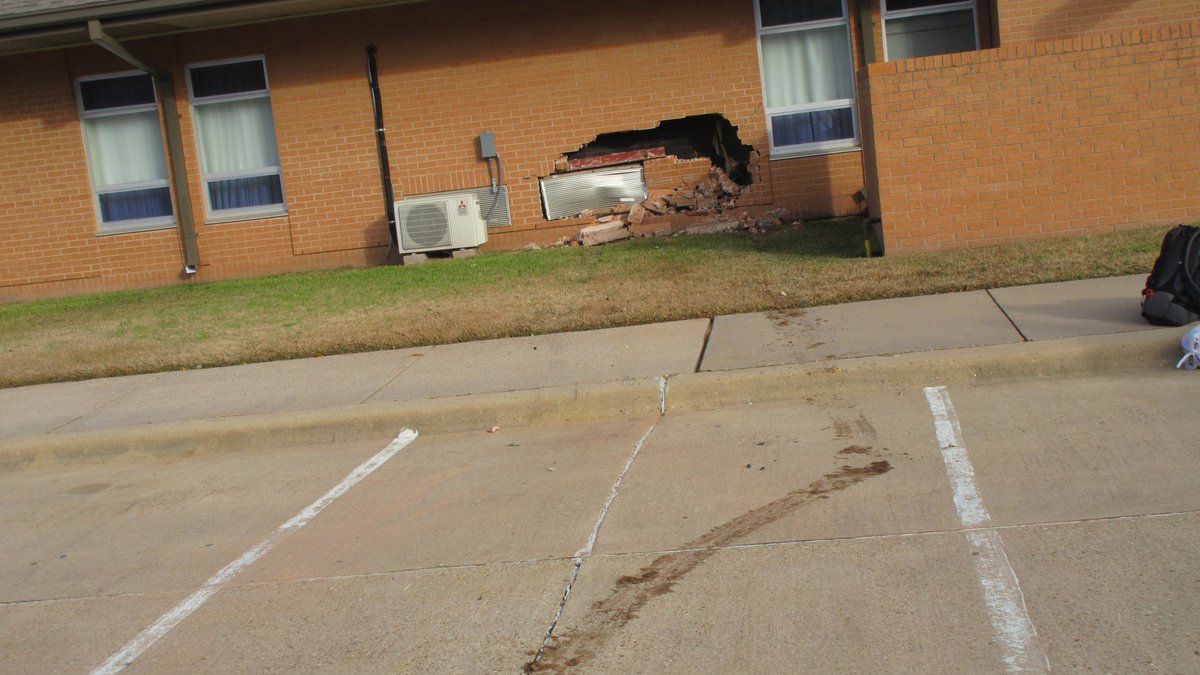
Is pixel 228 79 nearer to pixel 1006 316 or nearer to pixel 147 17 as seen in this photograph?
pixel 147 17

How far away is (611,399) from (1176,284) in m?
3.91

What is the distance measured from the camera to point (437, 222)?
14773mm

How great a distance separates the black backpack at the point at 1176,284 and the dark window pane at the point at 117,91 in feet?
43.2

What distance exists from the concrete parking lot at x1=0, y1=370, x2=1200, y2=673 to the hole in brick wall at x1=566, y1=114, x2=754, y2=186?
308 inches

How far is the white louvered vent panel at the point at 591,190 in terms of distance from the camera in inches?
595

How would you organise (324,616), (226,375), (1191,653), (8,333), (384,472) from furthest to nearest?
(8,333) < (226,375) < (384,472) < (324,616) < (1191,653)

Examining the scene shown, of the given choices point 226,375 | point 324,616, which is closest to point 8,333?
point 226,375

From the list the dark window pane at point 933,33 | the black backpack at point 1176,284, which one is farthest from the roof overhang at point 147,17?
the black backpack at point 1176,284

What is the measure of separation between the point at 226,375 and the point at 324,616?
532cm

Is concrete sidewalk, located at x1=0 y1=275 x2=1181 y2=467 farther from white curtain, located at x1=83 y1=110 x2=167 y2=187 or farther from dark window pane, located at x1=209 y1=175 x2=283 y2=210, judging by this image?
white curtain, located at x1=83 y1=110 x2=167 y2=187

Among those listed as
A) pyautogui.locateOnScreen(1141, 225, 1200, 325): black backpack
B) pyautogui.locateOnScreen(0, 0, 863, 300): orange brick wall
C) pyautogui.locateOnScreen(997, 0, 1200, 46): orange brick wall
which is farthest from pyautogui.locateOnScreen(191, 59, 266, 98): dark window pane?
pyautogui.locateOnScreen(1141, 225, 1200, 325): black backpack

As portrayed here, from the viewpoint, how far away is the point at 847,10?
573 inches

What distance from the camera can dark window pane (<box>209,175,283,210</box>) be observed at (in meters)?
15.8

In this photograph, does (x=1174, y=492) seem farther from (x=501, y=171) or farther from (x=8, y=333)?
(x=8, y=333)
